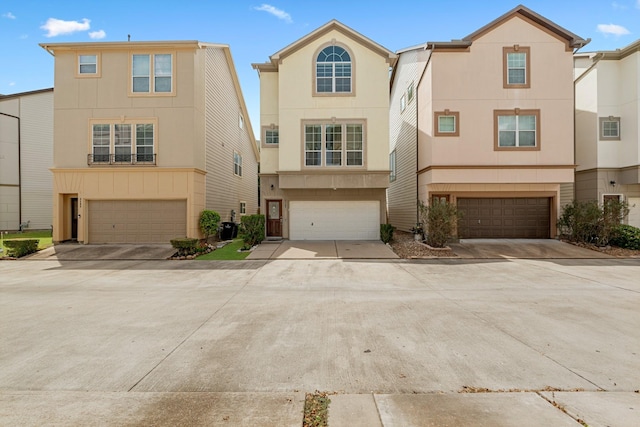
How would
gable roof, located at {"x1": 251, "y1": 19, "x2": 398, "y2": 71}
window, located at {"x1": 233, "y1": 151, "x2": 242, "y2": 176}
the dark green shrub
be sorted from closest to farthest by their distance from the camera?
the dark green shrub
gable roof, located at {"x1": 251, "y1": 19, "x2": 398, "y2": 71}
window, located at {"x1": 233, "y1": 151, "x2": 242, "y2": 176}

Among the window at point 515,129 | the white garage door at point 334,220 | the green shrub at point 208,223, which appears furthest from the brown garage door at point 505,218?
the green shrub at point 208,223

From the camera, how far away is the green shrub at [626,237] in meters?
14.2

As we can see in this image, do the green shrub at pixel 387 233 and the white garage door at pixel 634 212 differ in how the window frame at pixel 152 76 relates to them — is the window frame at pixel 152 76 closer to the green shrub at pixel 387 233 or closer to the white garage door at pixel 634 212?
the green shrub at pixel 387 233

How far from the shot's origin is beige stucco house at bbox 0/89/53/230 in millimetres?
21312

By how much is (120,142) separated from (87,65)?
13.2 ft

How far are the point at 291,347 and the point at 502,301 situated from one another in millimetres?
4960

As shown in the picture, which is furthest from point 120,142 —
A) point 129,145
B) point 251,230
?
point 251,230

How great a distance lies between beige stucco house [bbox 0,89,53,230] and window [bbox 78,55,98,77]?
10.3 metres

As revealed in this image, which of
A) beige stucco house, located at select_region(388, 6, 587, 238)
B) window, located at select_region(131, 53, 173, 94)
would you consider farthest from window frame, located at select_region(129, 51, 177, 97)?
beige stucco house, located at select_region(388, 6, 587, 238)

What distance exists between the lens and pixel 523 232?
54.3ft

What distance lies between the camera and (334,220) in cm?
1748

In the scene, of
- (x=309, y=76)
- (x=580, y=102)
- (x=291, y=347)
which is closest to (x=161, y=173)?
(x=309, y=76)

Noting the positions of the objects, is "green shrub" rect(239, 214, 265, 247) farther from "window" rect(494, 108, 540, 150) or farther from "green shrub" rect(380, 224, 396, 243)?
"window" rect(494, 108, 540, 150)

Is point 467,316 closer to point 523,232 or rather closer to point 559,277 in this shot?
point 559,277
